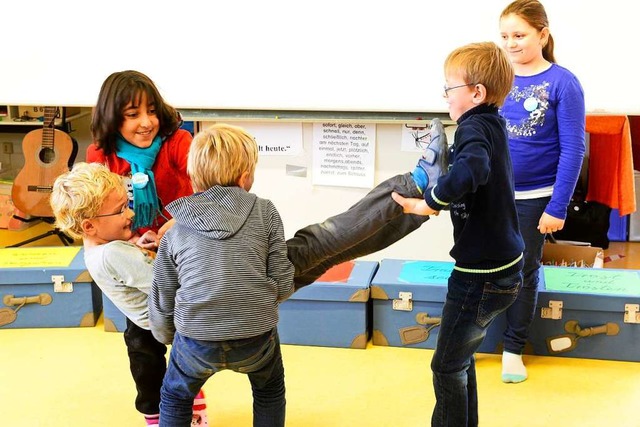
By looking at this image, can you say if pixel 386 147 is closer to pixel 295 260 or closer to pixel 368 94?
pixel 368 94

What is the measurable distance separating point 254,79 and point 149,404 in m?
1.49

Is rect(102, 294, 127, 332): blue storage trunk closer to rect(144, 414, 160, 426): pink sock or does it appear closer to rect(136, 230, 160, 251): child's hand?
rect(144, 414, 160, 426): pink sock

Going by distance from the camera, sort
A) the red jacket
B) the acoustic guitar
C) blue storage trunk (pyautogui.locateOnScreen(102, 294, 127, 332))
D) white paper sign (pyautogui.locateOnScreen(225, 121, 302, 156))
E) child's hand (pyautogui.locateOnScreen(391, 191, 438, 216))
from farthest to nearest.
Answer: the acoustic guitar → white paper sign (pyautogui.locateOnScreen(225, 121, 302, 156)) → blue storage trunk (pyautogui.locateOnScreen(102, 294, 127, 332)) → the red jacket → child's hand (pyautogui.locateOnScreen(391, 191, 438, 216))

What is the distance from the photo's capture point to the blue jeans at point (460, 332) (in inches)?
72.1

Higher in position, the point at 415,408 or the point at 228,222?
the point at 228,222

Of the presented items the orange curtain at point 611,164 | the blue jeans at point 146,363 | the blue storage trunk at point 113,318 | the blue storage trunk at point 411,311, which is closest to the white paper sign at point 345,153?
the blue storage trunk at point 411,311

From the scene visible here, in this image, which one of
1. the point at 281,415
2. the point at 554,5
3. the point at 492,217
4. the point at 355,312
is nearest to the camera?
the point at 492,217

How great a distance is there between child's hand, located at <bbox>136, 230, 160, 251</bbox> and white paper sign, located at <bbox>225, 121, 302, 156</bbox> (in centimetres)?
123

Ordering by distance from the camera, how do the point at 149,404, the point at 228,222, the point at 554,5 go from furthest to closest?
1. the point at 554,5
2. the point at 149,404
3. the point at 228,222

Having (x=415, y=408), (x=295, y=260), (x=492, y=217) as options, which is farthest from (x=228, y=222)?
(x=415, y=408)

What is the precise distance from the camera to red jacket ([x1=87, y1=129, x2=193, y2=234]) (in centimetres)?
214

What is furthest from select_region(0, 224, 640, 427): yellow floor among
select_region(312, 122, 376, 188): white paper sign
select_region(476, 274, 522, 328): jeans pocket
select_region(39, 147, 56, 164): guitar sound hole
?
select_region(39, 147, 56, 164): guitar sound hole

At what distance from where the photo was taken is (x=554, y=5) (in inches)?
116

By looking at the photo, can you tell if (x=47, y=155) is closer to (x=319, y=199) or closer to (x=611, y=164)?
(x=319, y=199)
